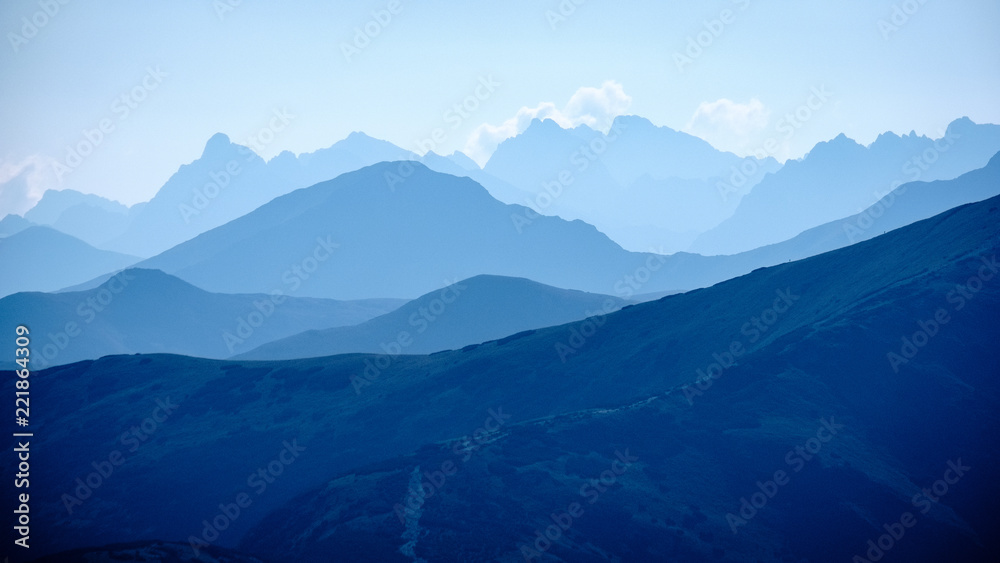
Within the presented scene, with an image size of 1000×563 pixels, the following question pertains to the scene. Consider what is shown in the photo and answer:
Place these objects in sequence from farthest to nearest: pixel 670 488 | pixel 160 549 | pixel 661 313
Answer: pixel 661 313, pixel 670 488, pixel 160 549

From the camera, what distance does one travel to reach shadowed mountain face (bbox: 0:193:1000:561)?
87.6 metres

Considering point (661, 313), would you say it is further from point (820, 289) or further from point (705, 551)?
point (705, 551)

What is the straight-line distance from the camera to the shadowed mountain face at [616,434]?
87.6m

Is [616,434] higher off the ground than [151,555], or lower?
higher

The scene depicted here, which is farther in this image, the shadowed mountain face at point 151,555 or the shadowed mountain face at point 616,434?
the shadowed mountain face at point 616,434

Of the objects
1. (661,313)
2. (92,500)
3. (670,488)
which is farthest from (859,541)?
(92,500)

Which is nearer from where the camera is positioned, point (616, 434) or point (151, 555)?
point (151, 555)

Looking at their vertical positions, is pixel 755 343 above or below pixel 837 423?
above

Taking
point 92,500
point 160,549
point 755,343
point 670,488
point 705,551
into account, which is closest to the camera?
point 160,549

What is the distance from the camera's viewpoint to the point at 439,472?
97562mm

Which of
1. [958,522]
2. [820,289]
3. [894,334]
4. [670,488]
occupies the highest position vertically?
[820,289]

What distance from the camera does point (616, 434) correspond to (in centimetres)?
10712

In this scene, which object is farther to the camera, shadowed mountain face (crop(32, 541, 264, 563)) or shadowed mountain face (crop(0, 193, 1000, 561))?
shadowed mountain face (crop(0, 193, 1000, 561))

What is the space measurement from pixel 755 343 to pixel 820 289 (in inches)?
799
